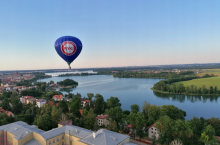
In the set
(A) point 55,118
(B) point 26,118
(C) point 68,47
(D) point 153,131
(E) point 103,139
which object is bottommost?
(D) point 153,131

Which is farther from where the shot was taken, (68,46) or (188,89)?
(188,89)

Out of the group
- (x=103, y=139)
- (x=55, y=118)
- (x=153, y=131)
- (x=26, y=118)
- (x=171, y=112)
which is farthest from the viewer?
(x=26, y=118)

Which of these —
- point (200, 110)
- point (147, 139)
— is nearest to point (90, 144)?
point (147, 139)

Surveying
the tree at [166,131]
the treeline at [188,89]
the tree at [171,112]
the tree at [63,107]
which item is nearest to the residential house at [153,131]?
the tree at [166,131]

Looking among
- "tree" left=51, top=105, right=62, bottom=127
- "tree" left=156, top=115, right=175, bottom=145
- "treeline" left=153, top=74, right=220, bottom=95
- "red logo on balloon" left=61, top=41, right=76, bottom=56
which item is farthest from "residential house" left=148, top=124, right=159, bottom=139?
"treeline" left=153, top=74, right=220, bottom=95

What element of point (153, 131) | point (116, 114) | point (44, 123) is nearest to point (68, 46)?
point (44, 123)

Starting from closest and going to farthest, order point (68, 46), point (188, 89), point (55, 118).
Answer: point (68, 46) < point (55, 118) < point (188, 89)

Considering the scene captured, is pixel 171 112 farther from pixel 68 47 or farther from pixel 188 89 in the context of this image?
pixel 188 89
